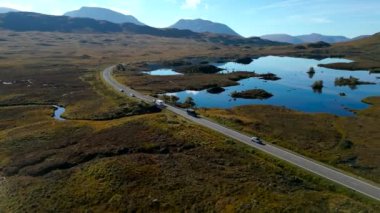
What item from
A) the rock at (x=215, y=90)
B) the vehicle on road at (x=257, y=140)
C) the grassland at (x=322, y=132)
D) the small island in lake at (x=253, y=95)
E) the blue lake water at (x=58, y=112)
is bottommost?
the blue lake water at (x=58, y=112)

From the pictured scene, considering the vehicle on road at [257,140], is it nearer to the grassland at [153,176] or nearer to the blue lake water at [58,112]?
the grassland at [153,176]

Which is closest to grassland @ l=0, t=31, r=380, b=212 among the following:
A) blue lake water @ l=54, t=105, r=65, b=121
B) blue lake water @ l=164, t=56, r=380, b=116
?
blue lake water @ l=54, t=105, r=65, b=121

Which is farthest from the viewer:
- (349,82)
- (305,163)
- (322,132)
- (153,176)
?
(349,82)

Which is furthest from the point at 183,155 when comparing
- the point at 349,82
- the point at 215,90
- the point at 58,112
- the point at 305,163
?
the point at 349,82

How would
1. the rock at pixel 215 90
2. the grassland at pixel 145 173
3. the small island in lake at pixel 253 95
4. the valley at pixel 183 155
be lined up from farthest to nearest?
1. the rock at pixel 215 90
2. the small island in lake at pixel 253 95
3. the valley at pixel 183 155
4. the grassland at pixel 145 173

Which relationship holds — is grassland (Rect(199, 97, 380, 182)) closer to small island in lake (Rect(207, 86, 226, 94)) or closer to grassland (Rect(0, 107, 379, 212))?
grassland (Rect(0, 107, 379, 212))

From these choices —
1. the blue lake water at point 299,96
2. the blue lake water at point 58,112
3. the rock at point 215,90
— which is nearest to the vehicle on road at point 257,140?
the blue lake water at point 299,96

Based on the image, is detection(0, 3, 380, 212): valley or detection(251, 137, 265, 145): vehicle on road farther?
detection(251, 137, 265, 145): vehicle on road

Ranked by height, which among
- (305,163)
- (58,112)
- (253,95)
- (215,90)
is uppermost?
(305,163)

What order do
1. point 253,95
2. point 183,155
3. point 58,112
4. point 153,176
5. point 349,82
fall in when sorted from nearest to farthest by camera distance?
point 153,176, point 183,155, point 58,112, point 253,95, point 349,82

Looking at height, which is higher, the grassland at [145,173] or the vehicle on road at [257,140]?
the vehicle on road at [257,140]

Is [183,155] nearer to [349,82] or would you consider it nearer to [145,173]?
[145,173]

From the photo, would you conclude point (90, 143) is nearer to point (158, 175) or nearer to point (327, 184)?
point (158, 175)
